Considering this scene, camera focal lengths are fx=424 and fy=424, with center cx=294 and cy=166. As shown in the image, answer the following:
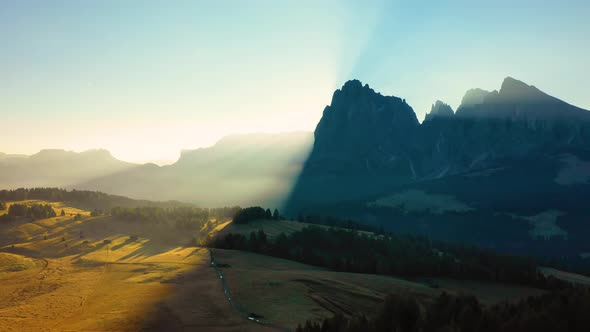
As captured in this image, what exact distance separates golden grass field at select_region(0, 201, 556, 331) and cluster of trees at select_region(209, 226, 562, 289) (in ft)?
40.6

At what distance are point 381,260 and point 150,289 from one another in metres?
107

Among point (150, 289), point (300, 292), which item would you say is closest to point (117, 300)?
point (150, 289)

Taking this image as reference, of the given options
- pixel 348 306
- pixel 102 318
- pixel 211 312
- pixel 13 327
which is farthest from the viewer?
pixel 348 306

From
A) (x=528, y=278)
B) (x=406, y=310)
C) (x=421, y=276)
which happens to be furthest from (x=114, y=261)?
(x=528, y=278)

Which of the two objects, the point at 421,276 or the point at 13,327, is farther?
the point at 421,276

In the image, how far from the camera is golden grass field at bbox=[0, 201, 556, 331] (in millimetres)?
62344

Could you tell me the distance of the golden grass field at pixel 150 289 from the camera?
205 ft

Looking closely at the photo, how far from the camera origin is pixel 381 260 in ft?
548

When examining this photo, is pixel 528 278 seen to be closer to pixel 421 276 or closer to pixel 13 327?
pixel 421 276

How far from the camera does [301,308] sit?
251 feet

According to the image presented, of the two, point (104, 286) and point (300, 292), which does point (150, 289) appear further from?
point (300, 292)

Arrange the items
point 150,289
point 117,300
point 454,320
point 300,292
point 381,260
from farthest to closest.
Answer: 1. point 381,260
2. point 300,292
3. point 150,289
4. point 117,300
5. point 454,320

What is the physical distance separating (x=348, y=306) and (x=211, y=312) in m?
31.7

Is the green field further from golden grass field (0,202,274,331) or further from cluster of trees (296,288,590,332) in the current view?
cluster of trees (296,288,590,332)
